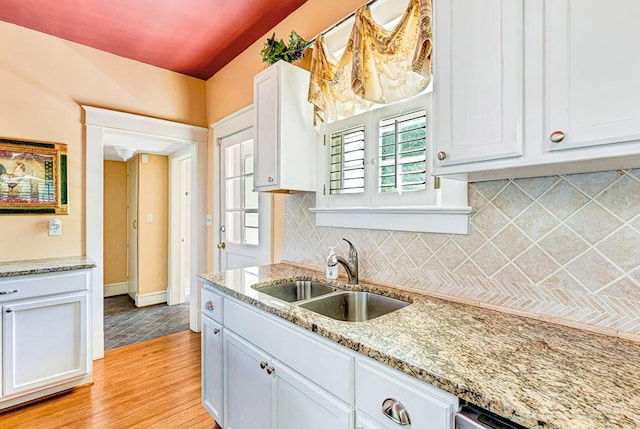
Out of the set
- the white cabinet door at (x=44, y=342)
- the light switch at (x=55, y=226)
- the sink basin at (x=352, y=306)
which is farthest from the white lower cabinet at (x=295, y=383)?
the light switch at (x=55, y=226)

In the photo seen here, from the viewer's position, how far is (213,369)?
1.80 meters

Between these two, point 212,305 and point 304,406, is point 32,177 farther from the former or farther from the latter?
point 304,406

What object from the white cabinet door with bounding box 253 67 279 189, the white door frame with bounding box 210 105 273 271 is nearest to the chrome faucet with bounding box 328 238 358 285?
the white cabinet door with bounding box 253 67 279 189

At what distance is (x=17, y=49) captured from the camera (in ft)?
7.95

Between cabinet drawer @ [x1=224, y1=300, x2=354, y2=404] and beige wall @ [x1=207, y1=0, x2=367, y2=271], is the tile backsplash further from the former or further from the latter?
beige wall @ [x1=207, y1=0, x2=367, y2=271]

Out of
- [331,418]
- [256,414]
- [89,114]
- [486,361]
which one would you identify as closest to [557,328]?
[486,361]

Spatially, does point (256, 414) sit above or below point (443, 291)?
below

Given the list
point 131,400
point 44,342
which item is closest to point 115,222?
point 44,342

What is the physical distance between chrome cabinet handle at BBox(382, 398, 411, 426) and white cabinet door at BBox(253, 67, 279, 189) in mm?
1360

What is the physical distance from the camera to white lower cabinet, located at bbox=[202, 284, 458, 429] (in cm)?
85

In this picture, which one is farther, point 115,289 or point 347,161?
point 115,289

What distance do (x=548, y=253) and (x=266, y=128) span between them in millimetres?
1633

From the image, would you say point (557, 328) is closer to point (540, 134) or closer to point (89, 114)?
point (540, 134)

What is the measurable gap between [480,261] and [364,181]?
2.52 ft
